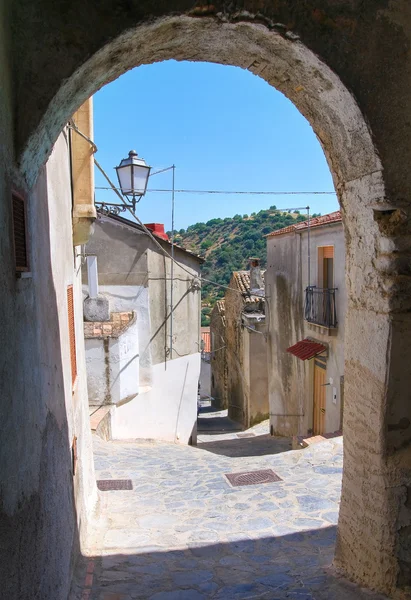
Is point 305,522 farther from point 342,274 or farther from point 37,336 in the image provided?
point 342,274

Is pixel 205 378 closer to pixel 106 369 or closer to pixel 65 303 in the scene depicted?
pixel 106 369

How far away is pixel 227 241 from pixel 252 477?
47910 millimetres

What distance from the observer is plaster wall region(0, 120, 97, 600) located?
224 centimetres

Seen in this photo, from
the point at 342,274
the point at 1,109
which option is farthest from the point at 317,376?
the point at 1,109

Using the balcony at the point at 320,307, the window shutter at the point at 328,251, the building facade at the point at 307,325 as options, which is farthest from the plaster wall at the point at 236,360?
the window shutter at the point at 328,251

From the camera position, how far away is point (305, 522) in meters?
5.69

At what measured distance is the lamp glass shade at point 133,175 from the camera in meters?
8.01

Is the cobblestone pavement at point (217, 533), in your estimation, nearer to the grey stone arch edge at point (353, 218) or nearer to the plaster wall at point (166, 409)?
the grey stone arch edge at point (353, 218)

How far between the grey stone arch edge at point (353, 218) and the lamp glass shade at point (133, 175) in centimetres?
437

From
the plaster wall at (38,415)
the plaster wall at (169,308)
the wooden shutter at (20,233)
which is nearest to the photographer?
the plaster wall at (38,415)

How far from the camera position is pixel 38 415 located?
3.01 meters

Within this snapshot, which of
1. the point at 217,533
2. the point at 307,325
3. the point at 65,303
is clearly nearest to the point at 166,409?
the point at 307,325

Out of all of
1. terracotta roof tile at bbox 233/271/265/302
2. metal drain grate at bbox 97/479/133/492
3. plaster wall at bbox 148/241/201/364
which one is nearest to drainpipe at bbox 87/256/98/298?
plaster wall at bbox 148/241/201/364

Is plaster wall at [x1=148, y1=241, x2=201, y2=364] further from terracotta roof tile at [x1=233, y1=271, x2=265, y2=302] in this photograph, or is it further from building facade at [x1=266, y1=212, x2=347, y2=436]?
terracotta roof tile at [x1=233, y1=271, x2=265, y2=302]
